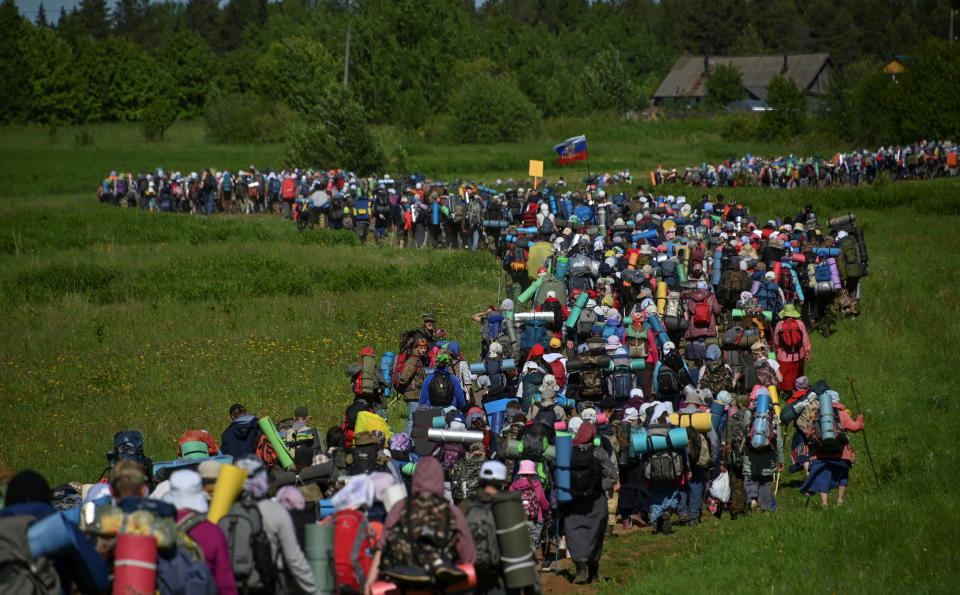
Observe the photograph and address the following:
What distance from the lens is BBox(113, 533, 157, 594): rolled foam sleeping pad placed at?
8852 millimetres

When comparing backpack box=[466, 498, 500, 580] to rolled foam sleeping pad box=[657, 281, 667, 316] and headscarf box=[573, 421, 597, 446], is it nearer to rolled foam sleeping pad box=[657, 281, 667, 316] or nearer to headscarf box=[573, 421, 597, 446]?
headscarf box=[573, 421, 597, 446]

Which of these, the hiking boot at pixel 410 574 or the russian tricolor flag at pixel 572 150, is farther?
the russian tricolor flag at pixel 572 150

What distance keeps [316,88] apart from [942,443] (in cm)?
8266

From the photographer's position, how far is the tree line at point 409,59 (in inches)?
3666

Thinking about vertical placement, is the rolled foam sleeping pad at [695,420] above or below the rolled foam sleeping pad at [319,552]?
below

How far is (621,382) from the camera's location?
58.9 ft

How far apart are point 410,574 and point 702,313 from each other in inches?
567

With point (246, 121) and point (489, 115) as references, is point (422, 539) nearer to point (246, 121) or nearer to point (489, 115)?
point (489, 115)

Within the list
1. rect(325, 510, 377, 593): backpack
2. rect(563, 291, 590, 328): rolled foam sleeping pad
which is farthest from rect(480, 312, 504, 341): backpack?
rect(325, 510, 377, 593): backpack

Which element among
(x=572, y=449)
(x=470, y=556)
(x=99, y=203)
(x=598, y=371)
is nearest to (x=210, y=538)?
(x=470, y=556)

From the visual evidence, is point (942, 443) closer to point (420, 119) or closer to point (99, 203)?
point (99, 203)

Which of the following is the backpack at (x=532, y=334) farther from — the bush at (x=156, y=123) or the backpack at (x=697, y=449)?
the bush at (x=156, y=123)

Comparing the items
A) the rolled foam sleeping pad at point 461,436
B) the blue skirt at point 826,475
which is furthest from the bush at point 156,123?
the rolled foam sleeping pad at point 461,436

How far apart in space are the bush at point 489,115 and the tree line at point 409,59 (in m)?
0.10
